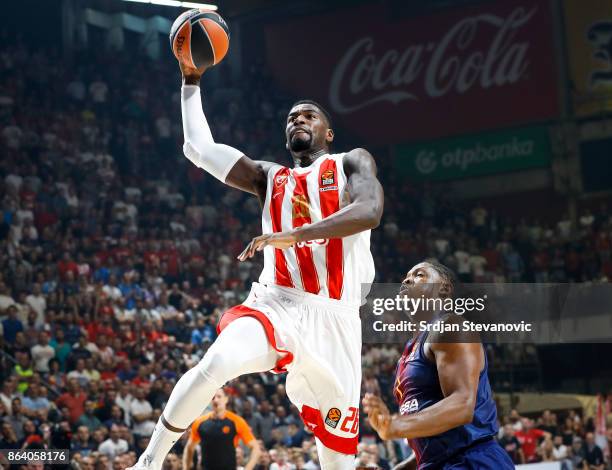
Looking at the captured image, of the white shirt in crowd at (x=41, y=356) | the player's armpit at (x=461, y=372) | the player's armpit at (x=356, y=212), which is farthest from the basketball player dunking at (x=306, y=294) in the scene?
the white shirt in crowd at (x=41, y=356)

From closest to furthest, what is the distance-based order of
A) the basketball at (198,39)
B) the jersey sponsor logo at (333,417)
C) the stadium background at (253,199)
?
the jersey sponsor logo at (333,417) → the basketball at (198,39) → the stadium background at (253,199)

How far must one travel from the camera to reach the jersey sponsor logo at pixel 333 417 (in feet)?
16.8

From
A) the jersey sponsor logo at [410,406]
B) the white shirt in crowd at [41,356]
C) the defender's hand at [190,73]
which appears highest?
the defender's hand at [190,73]

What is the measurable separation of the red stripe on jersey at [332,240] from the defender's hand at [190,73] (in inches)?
36.7

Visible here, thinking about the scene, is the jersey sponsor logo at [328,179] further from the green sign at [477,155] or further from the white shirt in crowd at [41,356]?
the green sign at [477,155]

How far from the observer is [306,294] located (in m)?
5.18

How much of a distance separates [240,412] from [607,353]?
27.1ft

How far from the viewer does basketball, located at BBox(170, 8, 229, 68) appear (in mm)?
Answer: 5395

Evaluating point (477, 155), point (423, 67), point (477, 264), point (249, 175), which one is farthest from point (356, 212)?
point (423, 67)

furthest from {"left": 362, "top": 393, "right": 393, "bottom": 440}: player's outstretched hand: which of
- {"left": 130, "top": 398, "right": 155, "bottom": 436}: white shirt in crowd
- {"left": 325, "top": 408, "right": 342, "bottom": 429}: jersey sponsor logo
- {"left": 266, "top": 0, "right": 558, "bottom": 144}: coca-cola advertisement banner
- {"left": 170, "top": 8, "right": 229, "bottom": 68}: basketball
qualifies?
{"left": 266, "top": 0, "right": 558, "bottom": 144}: coca-cola advertisement banner

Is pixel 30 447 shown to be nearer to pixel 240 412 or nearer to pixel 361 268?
pixel 240 412

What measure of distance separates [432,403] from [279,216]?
4.69 feet

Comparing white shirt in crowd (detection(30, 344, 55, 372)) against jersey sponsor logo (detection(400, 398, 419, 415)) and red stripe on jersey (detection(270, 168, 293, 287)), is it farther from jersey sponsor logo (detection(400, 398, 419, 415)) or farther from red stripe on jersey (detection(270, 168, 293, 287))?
jersey sponsor logo (detection(400, 398, 419, 415))

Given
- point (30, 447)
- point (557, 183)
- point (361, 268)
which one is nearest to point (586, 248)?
point (557, 183)
